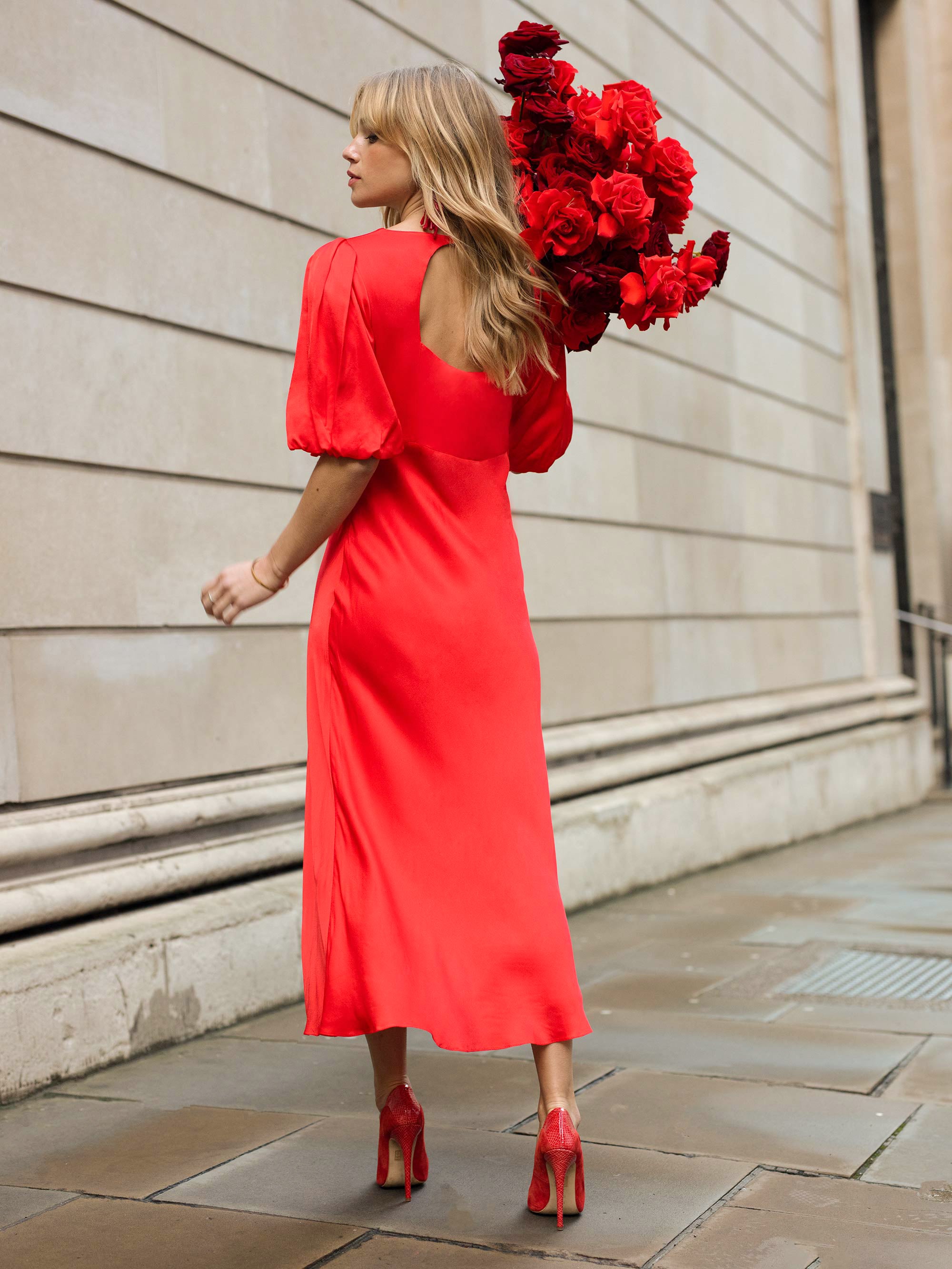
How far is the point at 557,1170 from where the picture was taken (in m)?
2.49

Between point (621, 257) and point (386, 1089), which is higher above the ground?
point (621, 257)

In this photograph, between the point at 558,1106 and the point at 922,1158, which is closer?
the point at 558,1106

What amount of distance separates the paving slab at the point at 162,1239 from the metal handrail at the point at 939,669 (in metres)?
9.14

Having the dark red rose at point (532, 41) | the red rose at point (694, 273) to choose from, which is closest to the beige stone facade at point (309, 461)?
the dark red rose at point (532, 41)

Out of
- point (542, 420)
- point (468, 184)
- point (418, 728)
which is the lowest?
point (418, 728)

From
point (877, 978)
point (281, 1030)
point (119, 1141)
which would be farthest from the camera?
point (877, 978)

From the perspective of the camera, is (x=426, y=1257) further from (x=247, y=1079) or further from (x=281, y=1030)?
(x=281, y=1030)

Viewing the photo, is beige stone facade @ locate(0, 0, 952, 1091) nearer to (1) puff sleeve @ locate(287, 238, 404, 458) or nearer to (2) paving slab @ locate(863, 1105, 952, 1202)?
(1) puff sleeve @ locate(287, 238, 404, 458)

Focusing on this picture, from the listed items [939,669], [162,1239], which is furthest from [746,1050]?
[939,669]

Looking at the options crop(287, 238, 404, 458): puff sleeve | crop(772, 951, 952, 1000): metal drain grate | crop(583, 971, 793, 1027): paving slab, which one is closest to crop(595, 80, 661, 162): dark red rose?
crop(287, 238, 404, 458): puff sleeve

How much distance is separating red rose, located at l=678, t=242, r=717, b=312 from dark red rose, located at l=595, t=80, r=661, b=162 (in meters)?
0.20

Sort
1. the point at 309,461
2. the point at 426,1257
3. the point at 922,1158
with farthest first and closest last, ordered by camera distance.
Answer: the point at 309,461
the point at 922,1158
the point at 426,1257

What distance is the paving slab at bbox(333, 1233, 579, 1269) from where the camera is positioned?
91.7 inches

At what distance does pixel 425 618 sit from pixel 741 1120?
139 centimetres
